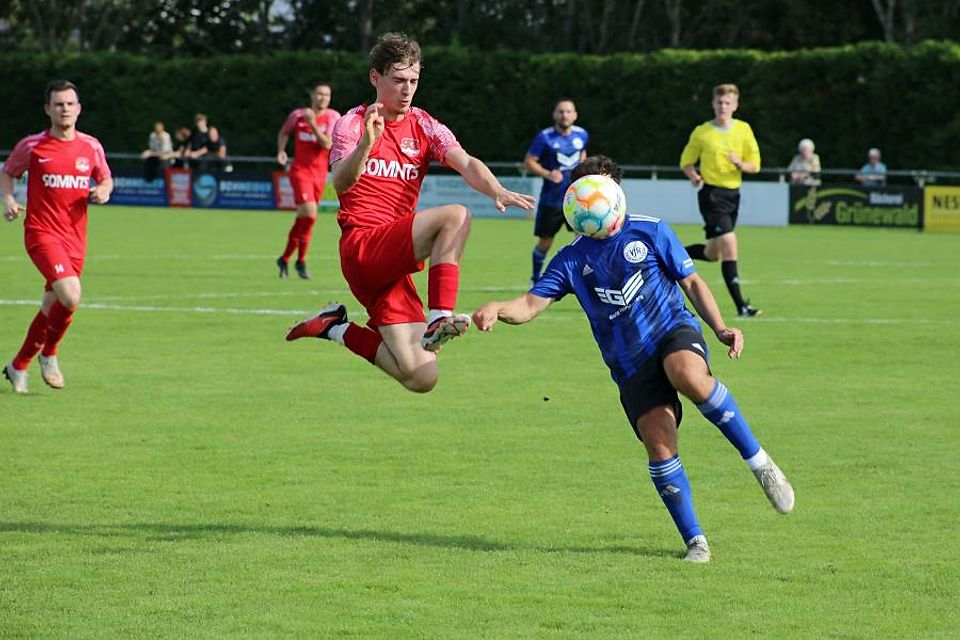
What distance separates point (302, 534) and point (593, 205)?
208 centimetres

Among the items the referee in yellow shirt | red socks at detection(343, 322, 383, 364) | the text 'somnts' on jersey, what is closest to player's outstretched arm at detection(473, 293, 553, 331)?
the text 'somnts' on jersey

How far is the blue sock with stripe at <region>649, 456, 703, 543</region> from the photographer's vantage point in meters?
7.31

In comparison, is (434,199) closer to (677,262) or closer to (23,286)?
(23,286)

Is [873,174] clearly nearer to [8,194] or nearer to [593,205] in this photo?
[8,194]

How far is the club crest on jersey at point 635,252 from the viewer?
7.40m

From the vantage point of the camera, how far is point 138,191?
45.1 m

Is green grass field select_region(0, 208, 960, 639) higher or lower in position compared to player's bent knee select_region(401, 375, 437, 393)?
lower

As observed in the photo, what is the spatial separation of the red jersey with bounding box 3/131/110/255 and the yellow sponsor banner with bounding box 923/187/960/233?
2561 cm

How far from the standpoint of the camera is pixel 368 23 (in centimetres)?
5912

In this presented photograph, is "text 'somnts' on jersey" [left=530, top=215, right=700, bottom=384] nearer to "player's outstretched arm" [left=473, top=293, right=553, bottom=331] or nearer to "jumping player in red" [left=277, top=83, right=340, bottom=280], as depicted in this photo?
"player's outstretched arm" [left=473, top=293, right=553, bottom=331]

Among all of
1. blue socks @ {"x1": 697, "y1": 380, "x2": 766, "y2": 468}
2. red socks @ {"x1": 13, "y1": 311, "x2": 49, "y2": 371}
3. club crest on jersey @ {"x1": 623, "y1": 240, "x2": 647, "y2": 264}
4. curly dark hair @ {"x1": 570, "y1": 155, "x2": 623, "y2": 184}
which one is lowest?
red socks @ {"x1": 13, "y1": 311, "x2": 49, "y2": 371}

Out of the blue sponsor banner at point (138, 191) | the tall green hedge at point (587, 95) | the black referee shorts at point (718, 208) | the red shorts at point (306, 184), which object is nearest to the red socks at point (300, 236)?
the red shorts at point (306, 184)

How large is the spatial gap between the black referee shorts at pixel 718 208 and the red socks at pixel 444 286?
31.3 feet

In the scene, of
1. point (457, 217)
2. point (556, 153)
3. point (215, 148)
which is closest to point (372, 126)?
point (457, 217)
